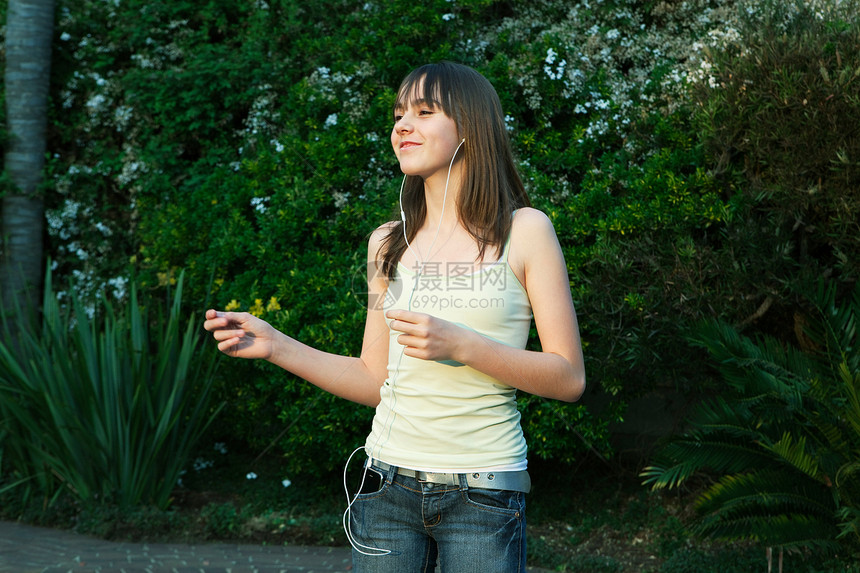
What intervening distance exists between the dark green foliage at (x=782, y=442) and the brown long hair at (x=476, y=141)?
2328mm

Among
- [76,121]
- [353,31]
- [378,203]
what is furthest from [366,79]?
[76,121]

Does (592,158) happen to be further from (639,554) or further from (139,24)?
(139,24)

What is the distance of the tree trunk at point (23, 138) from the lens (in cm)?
607

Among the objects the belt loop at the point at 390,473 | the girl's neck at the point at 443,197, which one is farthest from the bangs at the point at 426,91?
the belt loop at the point at 390,473

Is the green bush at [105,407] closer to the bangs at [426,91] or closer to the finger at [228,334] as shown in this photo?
the finger at [228,334]

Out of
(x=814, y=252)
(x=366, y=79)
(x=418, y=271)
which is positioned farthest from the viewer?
(x=366, y=79)

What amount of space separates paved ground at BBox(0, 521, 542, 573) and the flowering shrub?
2.17 feet

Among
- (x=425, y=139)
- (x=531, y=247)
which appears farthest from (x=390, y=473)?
(x=425, y=139)

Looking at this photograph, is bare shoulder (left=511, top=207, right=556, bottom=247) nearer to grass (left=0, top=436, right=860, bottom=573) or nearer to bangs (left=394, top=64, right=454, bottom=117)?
bangs (left=394, top=64, right=454, bottom=117)

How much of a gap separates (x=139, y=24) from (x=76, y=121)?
0.92m

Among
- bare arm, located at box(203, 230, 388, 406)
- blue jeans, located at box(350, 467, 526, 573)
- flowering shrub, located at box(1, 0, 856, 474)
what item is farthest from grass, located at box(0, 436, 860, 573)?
blue jeans, located at box(350, 467, 526, 573)

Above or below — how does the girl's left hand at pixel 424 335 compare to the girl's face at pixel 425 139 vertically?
below

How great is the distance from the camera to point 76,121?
6457mm

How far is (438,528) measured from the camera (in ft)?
5.82
